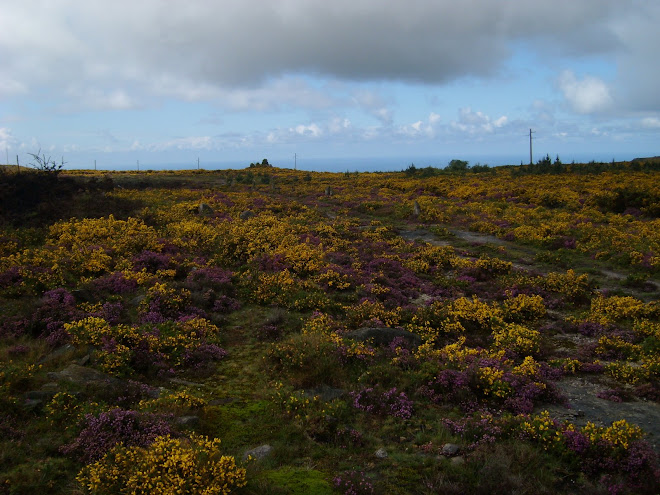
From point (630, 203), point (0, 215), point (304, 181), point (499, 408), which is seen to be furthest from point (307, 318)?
point (304, 181)

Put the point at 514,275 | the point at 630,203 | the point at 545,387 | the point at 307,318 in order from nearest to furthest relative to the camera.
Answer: the point at 545,387
the point at 307,318
the point at 514,275
the point at 630,203

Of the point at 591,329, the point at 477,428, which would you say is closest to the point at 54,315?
the point at 477,428

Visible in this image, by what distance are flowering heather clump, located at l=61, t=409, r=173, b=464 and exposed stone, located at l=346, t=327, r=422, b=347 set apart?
216 inches

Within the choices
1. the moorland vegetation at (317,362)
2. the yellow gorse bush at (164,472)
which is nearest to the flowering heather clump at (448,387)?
the moorland vegetation at (317,362)

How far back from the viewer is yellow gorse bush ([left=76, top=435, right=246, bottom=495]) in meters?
5.90

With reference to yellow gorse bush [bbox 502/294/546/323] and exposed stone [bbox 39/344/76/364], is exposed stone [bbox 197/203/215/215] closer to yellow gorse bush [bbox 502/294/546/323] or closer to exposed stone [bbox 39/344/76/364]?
exposed stone [bbox 39/344/76/364]

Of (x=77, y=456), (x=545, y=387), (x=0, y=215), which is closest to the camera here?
(x=77, y=456)

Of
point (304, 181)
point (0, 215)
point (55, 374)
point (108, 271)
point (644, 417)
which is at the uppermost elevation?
point (304, 181)

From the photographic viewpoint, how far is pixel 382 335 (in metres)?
11.7

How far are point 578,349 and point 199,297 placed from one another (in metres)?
11.5

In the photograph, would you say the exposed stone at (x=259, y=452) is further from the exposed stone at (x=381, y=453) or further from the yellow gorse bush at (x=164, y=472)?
the exposed stone at (x=381, y=453)

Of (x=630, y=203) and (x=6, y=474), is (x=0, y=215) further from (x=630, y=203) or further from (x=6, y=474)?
(x=630, y=203)

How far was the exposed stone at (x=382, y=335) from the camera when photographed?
38.1ft

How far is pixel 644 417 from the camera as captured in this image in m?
8.46
